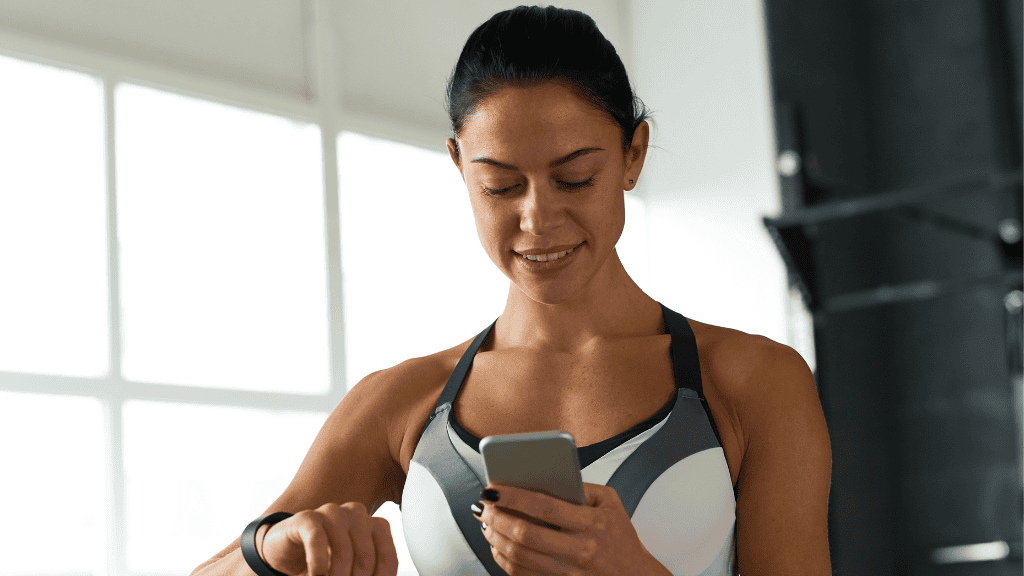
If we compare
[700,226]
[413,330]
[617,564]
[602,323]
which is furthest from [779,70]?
[617,564]

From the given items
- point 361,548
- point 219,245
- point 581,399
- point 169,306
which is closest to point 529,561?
point 361,548

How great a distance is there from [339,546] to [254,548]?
0.41ft

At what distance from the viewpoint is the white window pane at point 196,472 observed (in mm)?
3500

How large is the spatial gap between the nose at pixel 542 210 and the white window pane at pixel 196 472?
2724 millimetres

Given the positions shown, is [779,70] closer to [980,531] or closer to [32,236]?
[980,531]

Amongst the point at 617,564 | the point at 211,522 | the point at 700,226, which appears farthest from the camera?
the point at 700,226

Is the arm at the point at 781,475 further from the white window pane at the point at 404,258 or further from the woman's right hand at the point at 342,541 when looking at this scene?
the white window pane at the point at 404,258

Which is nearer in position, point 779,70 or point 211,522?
point 211,522

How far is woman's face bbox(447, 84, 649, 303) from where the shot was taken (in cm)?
107

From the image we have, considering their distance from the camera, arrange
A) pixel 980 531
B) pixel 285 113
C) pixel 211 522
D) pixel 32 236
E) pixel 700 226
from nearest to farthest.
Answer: pixel 32 236 < pixel 211 522 < pixel 285 113 < pixel 980 531 < pixel 700 226

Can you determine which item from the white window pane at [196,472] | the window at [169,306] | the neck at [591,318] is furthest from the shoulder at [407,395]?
the white window pane at [196,472]

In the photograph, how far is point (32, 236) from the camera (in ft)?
10.9

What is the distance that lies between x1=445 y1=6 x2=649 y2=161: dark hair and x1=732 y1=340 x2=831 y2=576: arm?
0.28m

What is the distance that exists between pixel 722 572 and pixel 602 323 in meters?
0.28
